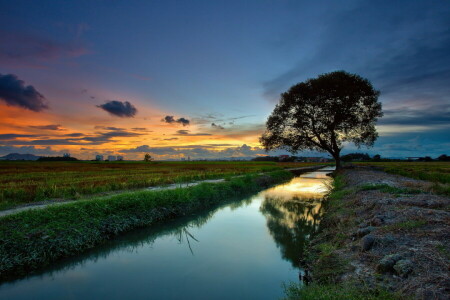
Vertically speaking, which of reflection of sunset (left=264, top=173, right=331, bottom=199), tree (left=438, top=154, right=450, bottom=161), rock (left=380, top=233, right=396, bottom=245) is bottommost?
reflection of sunset (left=264, top=173, right=331, bottom=199)

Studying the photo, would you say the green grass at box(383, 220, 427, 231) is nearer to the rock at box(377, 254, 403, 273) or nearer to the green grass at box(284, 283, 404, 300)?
the rock at box(377, 254, 403, 273)

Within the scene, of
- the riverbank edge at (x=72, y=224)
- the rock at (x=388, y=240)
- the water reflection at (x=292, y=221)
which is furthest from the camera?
the water reflection at (x=292, y=221)

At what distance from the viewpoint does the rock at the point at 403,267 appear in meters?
3.59

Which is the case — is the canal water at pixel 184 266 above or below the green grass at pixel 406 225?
below

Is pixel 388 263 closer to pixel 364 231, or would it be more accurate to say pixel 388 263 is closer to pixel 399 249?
pixel 399 249

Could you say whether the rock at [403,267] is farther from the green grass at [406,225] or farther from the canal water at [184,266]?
the canal water at [184,266]

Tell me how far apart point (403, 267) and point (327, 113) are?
27.9m

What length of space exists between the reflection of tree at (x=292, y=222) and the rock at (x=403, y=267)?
2.76 m

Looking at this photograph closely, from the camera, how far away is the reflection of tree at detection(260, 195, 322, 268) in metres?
7.45

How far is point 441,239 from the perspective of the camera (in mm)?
4547

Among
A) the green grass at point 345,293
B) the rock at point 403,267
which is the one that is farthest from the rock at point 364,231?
the green grass at point 345,293

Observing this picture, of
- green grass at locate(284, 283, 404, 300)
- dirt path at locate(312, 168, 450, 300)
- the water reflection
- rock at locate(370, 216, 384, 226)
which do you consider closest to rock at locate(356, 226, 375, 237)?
dirt path at locate(312, 168, 450, 300)

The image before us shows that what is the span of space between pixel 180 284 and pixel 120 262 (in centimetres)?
223

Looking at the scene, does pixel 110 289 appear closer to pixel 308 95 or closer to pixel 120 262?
pixel 120 262
